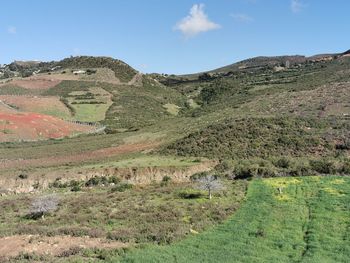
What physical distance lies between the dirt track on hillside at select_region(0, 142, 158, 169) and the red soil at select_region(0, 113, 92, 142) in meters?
20.4

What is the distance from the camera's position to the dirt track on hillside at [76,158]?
5238 cm

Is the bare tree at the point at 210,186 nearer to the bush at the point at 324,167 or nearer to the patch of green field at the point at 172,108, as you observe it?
the bush at the point at 324,167

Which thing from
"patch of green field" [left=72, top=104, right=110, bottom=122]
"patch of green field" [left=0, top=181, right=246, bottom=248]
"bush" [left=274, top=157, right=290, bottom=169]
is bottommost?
"patch of green field" [left=0, top=181, right=246, bottom=248]

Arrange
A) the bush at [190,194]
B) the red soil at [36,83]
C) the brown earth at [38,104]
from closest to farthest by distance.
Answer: the bush at [190,194]
the brown earth at [38,104]
the red soil at [36,83]

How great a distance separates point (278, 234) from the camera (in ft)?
73.6

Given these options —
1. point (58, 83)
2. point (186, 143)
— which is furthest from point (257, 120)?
point (58, 83)

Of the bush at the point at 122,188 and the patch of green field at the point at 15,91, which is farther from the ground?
the patch of green field at the point at 15,91

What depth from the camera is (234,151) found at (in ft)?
167

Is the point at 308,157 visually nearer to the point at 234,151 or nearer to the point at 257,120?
the point at 234,151

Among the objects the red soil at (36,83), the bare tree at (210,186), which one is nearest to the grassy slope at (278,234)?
the bare tree at (210,186)

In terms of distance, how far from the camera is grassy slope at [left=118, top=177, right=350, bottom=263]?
20.0 metres

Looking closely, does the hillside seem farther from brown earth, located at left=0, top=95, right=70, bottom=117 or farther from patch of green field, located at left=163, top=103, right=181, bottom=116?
patch of green field, located at left=163, top=103, right=181, bottom=116

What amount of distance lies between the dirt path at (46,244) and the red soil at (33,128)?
53156 mm

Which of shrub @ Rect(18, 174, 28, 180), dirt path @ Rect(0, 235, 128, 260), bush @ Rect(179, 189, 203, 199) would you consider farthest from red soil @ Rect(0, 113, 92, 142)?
dirt path @ Rect(0, 235, 128, 260)
